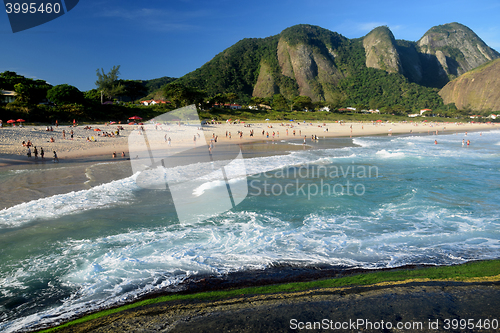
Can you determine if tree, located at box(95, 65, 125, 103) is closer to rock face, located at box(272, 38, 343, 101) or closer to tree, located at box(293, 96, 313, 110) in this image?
tree, located at box(293, 96, 313, 110)

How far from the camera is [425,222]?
10.0m

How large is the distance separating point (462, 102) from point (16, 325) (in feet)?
625

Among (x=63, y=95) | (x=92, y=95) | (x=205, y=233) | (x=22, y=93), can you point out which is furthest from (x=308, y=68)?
(x=205, y=233)

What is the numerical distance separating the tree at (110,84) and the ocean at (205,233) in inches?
2187

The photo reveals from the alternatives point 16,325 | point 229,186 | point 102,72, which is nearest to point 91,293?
point 16,325

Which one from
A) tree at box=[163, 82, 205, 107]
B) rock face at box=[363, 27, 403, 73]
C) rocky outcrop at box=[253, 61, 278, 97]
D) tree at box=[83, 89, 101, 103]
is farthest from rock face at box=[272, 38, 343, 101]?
tree at box=[83, 89, 101, 103]

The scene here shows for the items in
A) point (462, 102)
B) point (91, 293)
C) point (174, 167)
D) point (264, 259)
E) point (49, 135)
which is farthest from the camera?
point (462, 102)

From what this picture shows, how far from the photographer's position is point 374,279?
19.4 ft

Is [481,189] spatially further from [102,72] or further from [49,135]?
[102,72]

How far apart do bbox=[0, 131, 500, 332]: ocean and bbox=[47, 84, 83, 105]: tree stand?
3893cm

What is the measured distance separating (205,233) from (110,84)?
7341cm

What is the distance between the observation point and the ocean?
6039mm

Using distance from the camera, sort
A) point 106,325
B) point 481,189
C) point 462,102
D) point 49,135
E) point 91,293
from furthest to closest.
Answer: point 462,102
point 49,135
point 481,189
point 91,293
point 106,325

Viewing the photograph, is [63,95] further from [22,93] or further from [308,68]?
[308,68]
